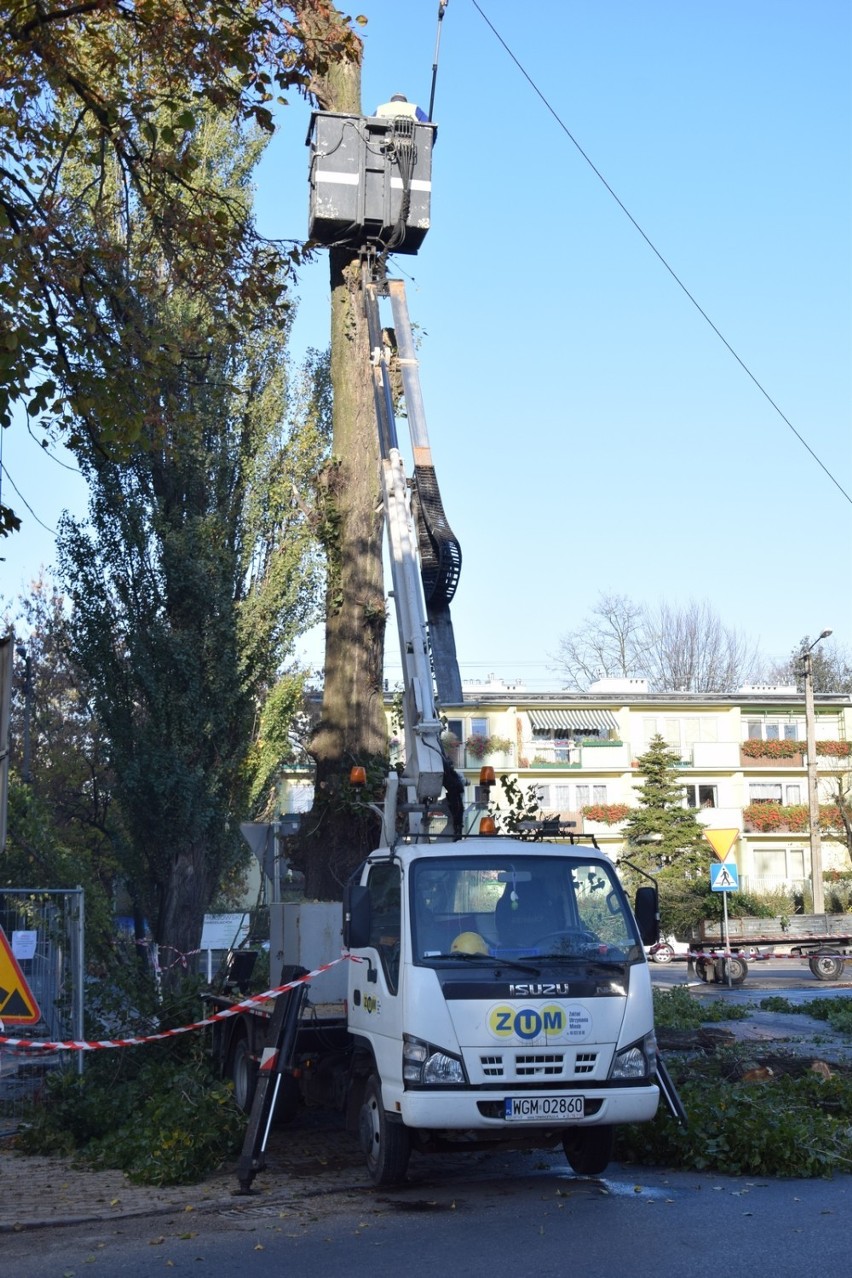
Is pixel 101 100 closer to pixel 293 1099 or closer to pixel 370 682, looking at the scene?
pixel 370 682

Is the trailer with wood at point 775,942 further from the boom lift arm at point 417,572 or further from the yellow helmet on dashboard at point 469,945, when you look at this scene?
the yellow helmet on dashboard at point 469,945

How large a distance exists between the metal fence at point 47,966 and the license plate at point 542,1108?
223 inches

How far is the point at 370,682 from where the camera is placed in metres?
14.9

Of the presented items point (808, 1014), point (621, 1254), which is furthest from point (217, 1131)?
point (808, 1014)

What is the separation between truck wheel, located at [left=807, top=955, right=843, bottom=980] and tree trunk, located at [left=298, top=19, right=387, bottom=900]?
21.8m

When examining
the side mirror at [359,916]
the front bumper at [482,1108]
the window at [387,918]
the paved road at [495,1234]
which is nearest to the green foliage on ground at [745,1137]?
the paved road at [495,1234]

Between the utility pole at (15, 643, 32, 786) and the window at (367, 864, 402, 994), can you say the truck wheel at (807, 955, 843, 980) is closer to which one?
the utility pole at (15, 643, 32, 786)

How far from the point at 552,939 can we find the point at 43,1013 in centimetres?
660

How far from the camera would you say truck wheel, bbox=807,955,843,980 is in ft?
109

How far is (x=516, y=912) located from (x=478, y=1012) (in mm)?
804

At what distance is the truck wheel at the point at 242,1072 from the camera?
35.1 feet

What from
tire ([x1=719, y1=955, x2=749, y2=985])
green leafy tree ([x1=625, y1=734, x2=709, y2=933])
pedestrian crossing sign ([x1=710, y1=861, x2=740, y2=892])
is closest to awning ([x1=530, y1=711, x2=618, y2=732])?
green leafy tree ([x1=625, y1=734, x2=709, y2=933])

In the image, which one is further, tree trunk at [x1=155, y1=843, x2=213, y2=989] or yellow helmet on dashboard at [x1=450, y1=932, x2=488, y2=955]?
tree trunk at [x1=155, y1=843, x2=213, y2=989]

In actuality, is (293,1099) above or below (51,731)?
below
